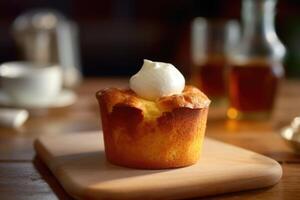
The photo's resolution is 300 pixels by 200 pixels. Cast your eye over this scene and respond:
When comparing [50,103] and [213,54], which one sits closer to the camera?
[50,103]

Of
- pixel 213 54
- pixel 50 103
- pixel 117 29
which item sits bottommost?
pixel 117 29

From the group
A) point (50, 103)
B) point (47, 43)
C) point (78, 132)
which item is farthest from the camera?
point (47, 43)

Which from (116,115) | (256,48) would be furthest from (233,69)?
(116,115)

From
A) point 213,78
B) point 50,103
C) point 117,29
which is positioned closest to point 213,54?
point 213,78

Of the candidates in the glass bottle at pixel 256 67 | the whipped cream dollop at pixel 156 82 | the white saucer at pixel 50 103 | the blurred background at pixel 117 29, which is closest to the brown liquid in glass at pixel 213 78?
the glass bottle at pixel 256 67

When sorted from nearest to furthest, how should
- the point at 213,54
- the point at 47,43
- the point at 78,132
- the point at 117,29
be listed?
the point at 78,132, the point at 213,54, the point at 47,43, the point at 117,29

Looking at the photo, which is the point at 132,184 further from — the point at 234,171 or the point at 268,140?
the point at 268,140

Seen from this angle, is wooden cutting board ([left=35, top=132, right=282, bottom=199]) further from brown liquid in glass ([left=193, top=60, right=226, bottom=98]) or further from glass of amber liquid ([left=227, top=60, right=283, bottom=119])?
brown liquid in glass ([left=193, top=60, right=226, bottom=98])

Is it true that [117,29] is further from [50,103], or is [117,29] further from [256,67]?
[256,67]
